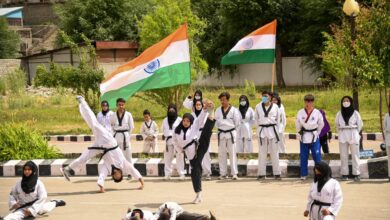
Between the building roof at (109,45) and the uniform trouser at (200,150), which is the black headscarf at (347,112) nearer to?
the uniform trouser at (200,150)

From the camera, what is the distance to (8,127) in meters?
19.5

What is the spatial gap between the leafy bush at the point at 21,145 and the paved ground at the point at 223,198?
1.96 m

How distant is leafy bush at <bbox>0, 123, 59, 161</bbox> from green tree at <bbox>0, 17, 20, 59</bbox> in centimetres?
4111

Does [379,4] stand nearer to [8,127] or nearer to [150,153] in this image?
[150,153]

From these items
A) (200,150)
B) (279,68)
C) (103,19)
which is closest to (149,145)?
(200,150)

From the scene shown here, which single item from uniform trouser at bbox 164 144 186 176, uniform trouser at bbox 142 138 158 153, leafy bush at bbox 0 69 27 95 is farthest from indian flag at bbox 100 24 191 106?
leafy bush at bbox 0 69 27 95

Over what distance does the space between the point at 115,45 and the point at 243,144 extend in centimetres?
3259

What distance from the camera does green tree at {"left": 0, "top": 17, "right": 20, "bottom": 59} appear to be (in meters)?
59.4

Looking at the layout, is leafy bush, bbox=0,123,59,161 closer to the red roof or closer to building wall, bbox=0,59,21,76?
the red roof

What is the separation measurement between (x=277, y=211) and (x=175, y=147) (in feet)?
12.1

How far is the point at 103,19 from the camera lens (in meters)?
58.9

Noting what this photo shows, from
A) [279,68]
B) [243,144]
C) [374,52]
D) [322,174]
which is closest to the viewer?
[322,174]

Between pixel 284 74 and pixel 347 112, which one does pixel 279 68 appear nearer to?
pixel 284 74

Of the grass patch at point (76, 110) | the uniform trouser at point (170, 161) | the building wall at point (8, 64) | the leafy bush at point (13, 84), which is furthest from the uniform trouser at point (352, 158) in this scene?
the building wall at point (8, 64)
